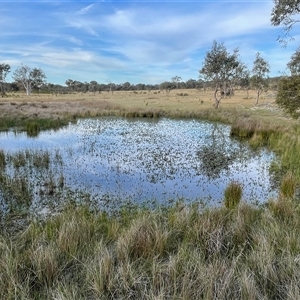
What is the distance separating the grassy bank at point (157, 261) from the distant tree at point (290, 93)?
9406 mm

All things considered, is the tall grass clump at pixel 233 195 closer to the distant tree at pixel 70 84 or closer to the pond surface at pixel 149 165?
the pond surface at pixel 149 165

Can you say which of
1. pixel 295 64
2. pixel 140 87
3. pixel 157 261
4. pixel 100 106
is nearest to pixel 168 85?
pixel 140 87

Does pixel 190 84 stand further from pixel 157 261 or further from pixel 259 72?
pixel 157 261

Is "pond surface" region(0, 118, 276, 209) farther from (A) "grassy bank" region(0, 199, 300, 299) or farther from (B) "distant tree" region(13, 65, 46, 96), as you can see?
A: (B) "distant tree" region(13, 65, 46, 96)

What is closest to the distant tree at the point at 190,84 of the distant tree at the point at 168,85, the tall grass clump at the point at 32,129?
the distant tree at the point at 168,85

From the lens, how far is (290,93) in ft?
41.7

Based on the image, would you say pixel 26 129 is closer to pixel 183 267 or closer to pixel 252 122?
pixel 252 122

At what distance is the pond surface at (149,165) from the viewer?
792 cm

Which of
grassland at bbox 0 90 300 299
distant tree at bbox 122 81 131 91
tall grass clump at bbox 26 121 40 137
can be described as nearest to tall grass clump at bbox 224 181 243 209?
grassland at bbox 0 90 300 299

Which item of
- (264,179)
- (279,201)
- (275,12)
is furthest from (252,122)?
(279,201)

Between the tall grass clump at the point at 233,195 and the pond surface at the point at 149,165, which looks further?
the pond surface at the point at 149,165

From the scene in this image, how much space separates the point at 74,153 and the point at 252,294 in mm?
10712

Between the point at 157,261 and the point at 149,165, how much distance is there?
7089 mm

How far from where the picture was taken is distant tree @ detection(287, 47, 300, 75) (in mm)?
13375
